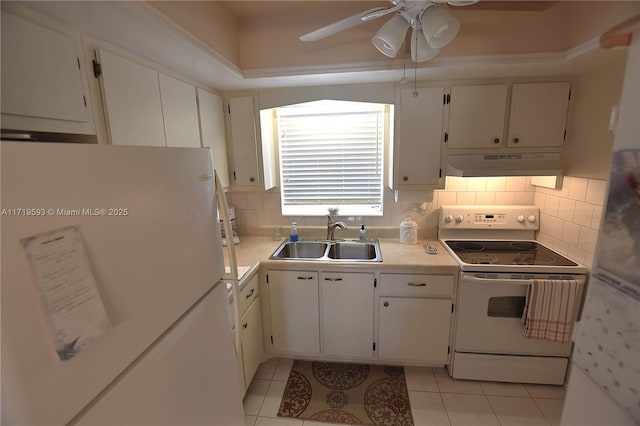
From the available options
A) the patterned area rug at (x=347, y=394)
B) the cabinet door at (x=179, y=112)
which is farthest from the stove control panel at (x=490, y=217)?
the cabinet door at (x=179, y=112)

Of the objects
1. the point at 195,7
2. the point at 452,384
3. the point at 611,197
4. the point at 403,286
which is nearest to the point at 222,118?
the point at 195,7

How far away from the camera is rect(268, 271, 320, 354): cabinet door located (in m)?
2.06

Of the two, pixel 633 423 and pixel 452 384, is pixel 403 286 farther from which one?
pixel 633 423

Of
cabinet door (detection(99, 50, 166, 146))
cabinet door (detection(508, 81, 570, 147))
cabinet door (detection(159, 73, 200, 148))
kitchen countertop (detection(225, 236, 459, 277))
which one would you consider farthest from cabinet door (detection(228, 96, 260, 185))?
cabinet door (detection(508, 81, 570, 147))

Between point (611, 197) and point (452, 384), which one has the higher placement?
point (611, 197)

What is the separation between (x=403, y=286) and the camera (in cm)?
198

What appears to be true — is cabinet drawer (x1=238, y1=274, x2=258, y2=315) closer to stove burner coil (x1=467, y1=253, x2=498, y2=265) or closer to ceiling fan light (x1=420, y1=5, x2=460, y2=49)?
stove burner coil (x1=467, y1=253, x2=498, y2=265)

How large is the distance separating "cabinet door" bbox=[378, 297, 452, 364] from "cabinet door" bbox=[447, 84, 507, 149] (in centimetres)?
Answer: 118

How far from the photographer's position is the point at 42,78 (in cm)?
92

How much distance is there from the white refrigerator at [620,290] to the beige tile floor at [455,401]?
1379 millimetres

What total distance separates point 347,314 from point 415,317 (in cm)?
48

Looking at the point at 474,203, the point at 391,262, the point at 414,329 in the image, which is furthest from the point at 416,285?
the point at 474,203

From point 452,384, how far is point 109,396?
2155 millimetres

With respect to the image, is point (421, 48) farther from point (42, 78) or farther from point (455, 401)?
point (455, 401)
